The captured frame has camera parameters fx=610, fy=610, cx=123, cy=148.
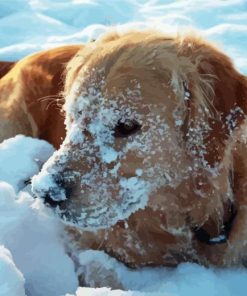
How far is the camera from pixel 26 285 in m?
2.66

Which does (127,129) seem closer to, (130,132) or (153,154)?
(130,132)

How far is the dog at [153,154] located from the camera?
275 centimetres

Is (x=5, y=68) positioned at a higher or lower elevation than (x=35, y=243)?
lower

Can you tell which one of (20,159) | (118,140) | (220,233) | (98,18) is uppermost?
(118,140)

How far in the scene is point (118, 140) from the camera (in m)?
2.77

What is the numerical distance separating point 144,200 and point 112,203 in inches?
6.8

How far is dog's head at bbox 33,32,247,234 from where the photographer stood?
8.93ft

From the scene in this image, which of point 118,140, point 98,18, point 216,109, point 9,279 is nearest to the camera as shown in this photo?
point 9,279

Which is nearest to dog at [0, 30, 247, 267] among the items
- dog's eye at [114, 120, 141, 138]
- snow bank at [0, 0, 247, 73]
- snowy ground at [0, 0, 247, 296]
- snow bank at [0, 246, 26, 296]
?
dog's eye at [114, 120, 141, 138]

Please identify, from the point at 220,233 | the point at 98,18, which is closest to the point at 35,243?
the point at 220,233

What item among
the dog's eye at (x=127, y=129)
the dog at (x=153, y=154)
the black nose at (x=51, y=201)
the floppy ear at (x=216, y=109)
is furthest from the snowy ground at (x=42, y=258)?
the dog's eye at (x=127, y=129)

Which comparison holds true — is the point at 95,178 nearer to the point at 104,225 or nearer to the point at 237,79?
the point at 104,225

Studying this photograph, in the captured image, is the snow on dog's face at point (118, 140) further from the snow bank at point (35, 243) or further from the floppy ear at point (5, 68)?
the floppy ear at point (5, 68)

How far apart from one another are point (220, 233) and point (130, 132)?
77 centimetres
